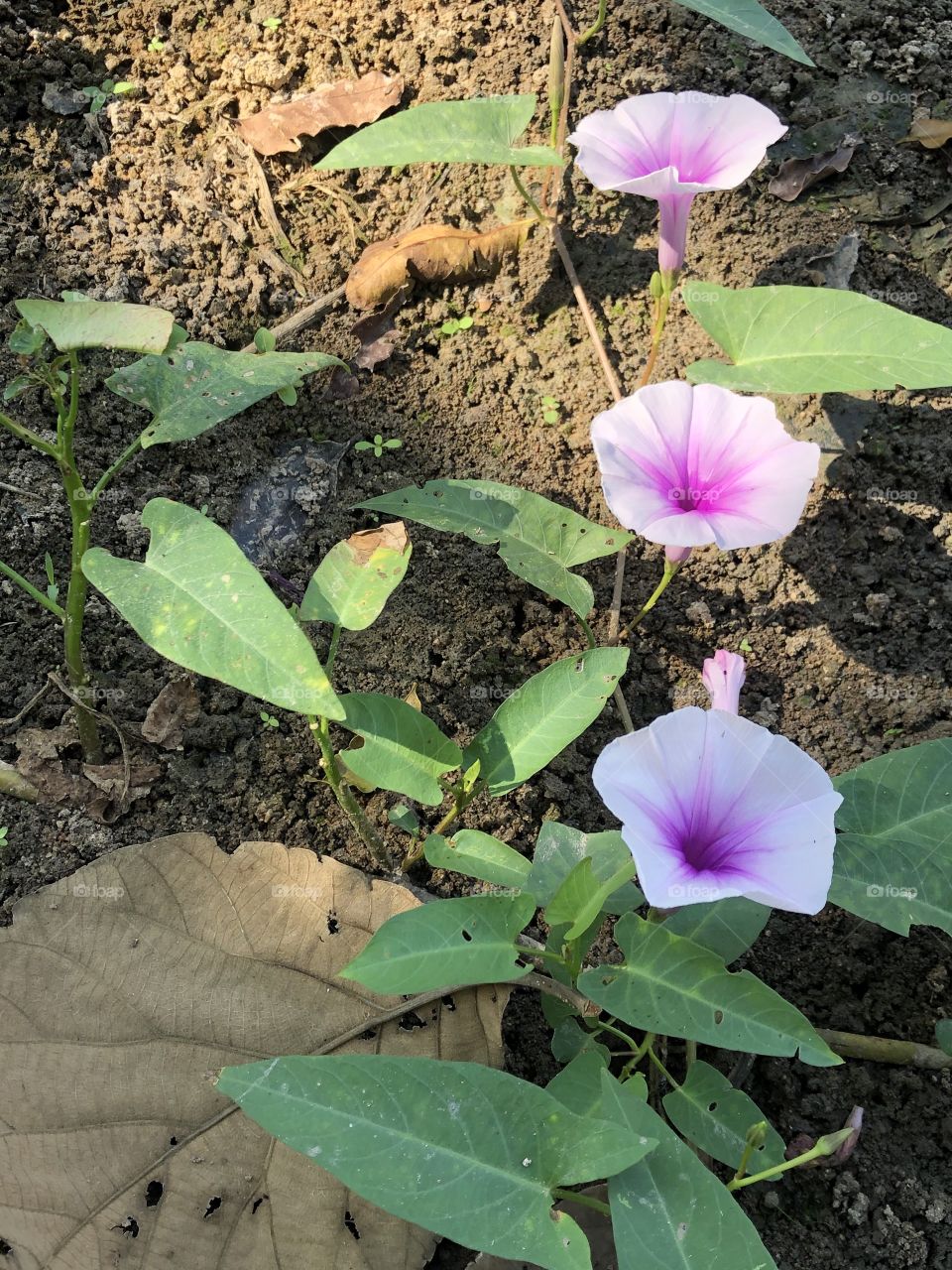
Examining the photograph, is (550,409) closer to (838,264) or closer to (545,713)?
(838,264)

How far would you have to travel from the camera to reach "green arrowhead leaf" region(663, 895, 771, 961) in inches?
51.1

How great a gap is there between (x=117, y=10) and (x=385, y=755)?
189 centimetres

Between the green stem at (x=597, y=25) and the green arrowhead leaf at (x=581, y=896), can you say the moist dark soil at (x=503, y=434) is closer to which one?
the green stem at (x=597, y=25)

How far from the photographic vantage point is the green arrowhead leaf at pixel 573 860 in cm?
130

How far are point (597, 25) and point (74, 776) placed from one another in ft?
5.96

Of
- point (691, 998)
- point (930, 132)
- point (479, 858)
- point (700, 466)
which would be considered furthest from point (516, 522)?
point (930, 132)

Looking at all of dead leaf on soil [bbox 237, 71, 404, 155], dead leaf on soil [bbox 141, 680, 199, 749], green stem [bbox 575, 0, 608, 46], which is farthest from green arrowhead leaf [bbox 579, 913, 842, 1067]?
green stem [bbox 575, 0, 608, 46]

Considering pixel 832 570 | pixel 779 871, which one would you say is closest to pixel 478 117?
pixel 832 570

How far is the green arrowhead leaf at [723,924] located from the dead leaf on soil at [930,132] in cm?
172

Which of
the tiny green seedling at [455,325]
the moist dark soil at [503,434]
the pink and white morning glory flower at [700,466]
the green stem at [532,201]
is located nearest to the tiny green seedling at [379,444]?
the moist dark soil at [503,434]

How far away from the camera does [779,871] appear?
110 centimetres

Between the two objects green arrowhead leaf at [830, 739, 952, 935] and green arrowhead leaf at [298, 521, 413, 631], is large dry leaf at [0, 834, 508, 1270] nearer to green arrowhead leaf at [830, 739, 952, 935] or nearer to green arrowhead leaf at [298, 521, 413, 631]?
green arrowhead leaf at [298, 521, 413, 631]

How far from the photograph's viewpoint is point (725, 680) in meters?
1.40

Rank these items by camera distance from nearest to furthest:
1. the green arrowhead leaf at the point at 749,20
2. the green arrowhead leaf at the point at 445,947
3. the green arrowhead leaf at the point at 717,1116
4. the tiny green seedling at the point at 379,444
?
the green arrowhead leaf at the point at 445,947 < the green arrowhead leaf at the point at 717,1116 < the green arrowhead leaf at the point at 749,20 < the tiny green seedling at the point at 379,444
